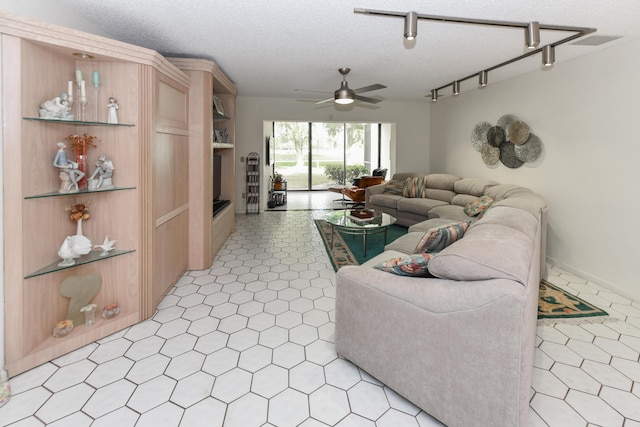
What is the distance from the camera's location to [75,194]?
2186 mm

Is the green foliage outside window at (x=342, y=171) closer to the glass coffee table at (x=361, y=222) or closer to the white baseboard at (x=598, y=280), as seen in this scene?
the glass coffee table at (x=361, y=222)

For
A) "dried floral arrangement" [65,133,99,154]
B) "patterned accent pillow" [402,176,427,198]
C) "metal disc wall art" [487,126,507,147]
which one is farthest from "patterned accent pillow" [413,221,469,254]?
"patterned accent pillow" [402,176,427,198]

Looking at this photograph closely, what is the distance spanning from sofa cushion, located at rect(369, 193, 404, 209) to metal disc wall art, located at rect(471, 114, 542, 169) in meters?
1.61

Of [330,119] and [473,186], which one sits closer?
[473,186]

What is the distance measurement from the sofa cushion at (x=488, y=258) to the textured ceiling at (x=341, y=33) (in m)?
1.77

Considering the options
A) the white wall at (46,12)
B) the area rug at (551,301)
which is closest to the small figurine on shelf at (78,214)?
the white wall at (46,12)

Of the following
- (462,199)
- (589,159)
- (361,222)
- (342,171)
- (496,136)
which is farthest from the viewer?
(342,171)

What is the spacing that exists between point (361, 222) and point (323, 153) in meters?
8.38

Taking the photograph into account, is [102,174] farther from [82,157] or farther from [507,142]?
[507,142]

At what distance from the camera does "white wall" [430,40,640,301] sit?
3.21m

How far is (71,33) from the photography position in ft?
6.61

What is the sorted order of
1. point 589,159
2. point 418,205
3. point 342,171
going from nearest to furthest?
point 589,159
point 418,205
point 342,171

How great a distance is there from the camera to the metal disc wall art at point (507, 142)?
447cm

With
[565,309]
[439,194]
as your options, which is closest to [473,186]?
[439,194]
